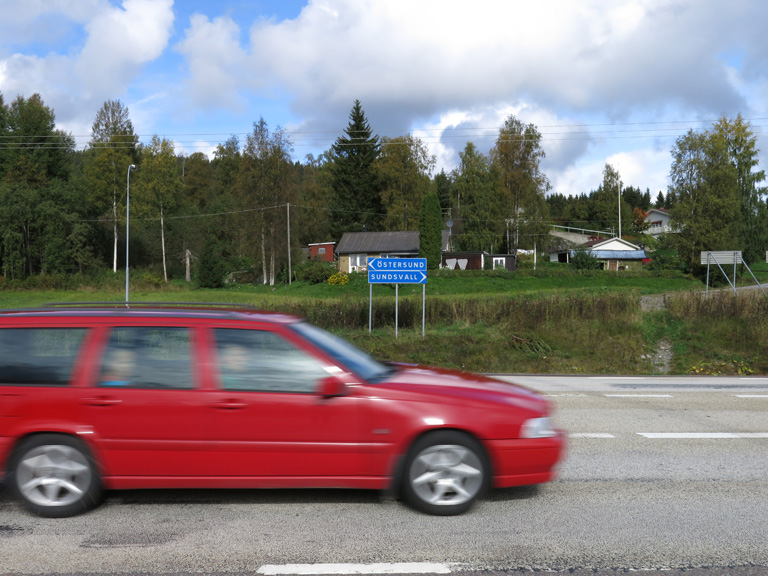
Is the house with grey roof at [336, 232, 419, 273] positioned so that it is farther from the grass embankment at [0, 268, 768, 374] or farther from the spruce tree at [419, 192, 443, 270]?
the grass embankment at [0, 268, 768, 374]

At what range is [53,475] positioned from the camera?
514cm

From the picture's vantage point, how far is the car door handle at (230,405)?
5152 millimetres

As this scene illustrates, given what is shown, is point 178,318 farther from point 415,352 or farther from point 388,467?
point 415,352

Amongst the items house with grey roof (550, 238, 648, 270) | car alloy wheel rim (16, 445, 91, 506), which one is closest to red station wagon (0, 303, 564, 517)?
car alloy wheel rim (16, 445, 91, 506)

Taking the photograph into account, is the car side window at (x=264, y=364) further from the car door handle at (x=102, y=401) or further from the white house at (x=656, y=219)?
the white house at (x=656, y=219)

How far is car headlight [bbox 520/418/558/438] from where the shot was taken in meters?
5.30

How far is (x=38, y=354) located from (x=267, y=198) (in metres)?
62.4

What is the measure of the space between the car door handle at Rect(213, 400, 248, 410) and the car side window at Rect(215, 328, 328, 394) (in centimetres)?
11

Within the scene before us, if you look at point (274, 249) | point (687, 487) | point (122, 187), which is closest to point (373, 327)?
point (687, 487)

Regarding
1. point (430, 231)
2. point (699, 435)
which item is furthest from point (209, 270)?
point (699, 435)

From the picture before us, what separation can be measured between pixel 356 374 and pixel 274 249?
6160cm

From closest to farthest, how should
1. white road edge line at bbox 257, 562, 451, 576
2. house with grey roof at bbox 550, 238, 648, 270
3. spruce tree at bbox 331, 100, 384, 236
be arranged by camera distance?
white road edge line at bbox 257, 562, 451, 576 → spruce tree at bbox 331, 100, 384, 236 → house with grey roof at bbox 550, 238, 648, 270

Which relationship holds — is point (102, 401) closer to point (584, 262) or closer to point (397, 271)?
point (397, 271)

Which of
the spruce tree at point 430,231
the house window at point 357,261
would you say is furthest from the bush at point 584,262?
the house window at point 357,261
